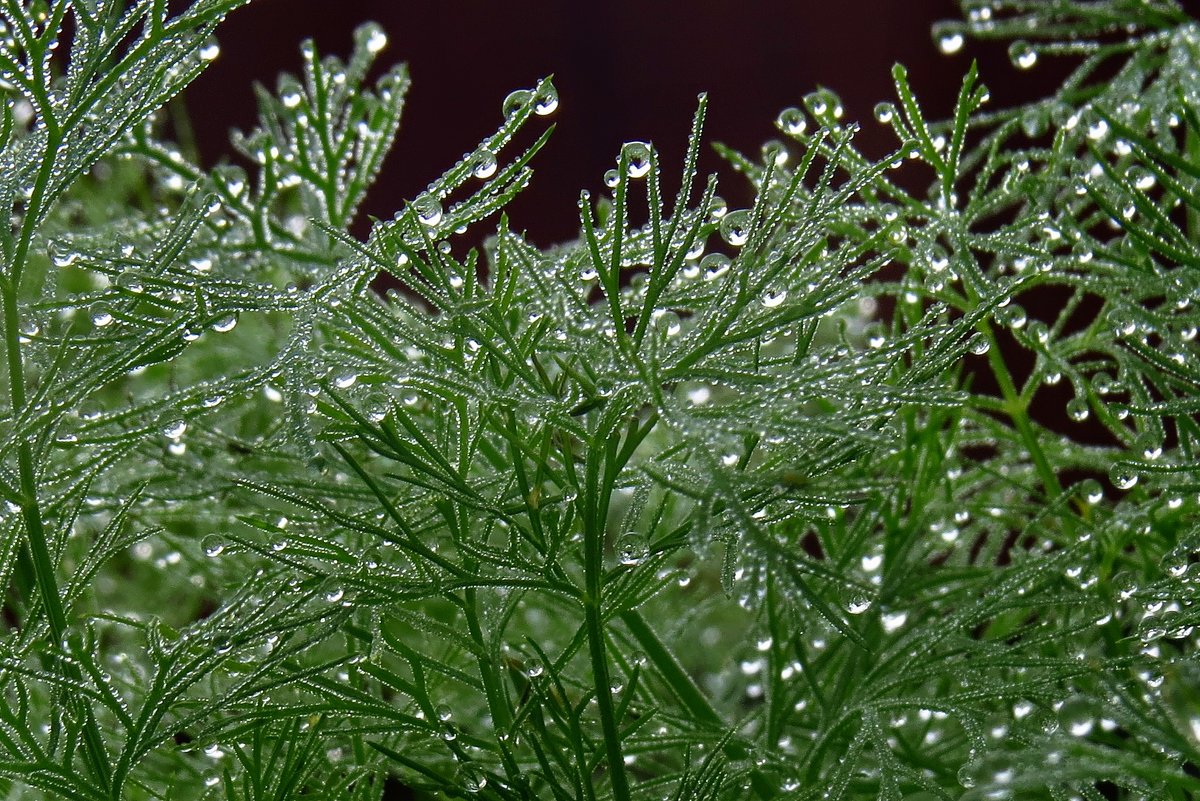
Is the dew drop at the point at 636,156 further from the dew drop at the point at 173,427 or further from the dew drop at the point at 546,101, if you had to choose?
the dew drop at the point at 173,427

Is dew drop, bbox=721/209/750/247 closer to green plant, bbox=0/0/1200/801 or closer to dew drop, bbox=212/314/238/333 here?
green plant, bbox=0/0/1200/801

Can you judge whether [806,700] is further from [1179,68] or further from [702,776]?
[1179,68]

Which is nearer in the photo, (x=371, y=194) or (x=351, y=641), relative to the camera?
(x=351, y=641)

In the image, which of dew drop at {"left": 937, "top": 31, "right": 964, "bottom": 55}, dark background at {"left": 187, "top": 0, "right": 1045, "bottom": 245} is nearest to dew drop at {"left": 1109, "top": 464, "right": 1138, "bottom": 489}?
dew drop at {"left": 937, "top": 31, "right": 964, "bottom": 55}

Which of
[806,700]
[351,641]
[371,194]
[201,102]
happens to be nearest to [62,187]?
[351,641]

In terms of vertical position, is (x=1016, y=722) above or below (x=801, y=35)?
below

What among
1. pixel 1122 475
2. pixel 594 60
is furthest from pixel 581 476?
pixel 594 60

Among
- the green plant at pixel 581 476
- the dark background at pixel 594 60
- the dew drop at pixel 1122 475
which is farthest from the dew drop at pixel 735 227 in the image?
the dark background at pixel 594 60

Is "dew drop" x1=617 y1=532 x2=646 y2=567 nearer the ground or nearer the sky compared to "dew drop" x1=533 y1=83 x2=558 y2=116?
nearer the ground

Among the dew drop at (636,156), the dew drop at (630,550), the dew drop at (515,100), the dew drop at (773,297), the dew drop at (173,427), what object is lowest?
the dew drop at (630,550)
